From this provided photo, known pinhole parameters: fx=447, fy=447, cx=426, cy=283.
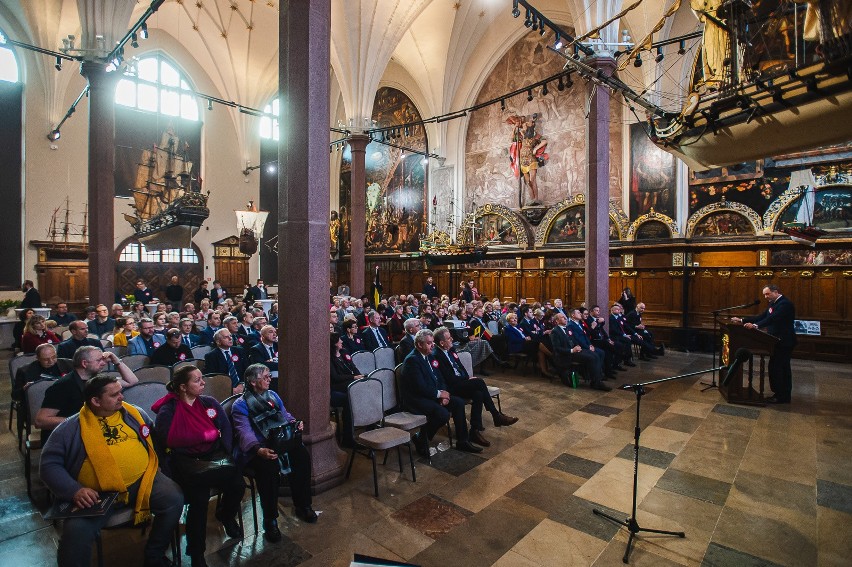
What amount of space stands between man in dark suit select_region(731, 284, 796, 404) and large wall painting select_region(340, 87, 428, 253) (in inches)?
551

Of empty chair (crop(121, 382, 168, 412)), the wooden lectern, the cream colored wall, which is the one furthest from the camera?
the cream colored wall

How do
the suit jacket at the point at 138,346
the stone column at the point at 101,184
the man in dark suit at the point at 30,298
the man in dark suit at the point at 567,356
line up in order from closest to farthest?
the suit jacket at the point at 138,346 → the man in dark suit at the point at 567,356 → the stone column at the point at 101,184 → the man in dark suit at the point at 30,298

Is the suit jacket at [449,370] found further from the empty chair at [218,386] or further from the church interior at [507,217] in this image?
the empty chair at [218,386]

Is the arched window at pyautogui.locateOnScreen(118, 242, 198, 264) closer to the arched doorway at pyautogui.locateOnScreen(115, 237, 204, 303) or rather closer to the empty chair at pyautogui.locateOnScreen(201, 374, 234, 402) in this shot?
the arched doorway at pyautogui.locateOnScreen(115, 237, 204, 303)

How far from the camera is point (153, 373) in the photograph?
5.00 m

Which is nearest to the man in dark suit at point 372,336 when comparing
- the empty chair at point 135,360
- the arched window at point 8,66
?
the empty chair at point 135,360

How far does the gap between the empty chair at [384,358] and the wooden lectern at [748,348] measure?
16.6 feet

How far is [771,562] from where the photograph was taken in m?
3.06

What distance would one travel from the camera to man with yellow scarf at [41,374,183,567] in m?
2.57

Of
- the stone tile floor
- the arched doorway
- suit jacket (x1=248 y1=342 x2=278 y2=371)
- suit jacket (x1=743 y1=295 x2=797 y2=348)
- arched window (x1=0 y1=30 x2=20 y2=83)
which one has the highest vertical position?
arched window (x1=0 y1=30 x2=20 y2=83)

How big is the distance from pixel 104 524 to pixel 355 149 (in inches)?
547

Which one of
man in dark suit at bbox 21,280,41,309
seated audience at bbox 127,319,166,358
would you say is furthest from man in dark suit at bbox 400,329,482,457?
man in dark suit at bbox 21,280,41,309

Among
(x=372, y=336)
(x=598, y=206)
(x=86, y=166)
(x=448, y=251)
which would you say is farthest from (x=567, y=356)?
(x=86, y=166)

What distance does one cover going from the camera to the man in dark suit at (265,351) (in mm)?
5527
